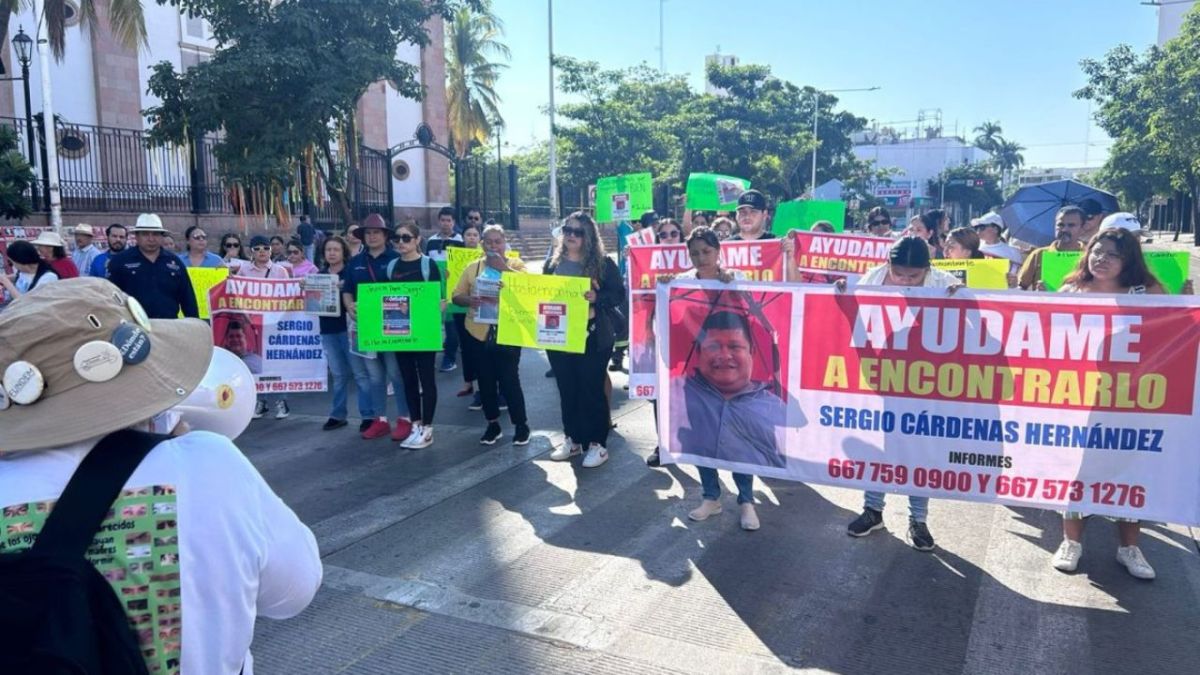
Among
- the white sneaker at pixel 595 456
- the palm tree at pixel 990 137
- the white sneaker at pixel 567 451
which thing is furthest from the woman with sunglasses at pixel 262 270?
the palm tree at pixel 990 137

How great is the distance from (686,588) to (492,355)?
3396mm

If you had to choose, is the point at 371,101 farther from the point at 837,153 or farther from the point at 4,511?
the point at 837,153

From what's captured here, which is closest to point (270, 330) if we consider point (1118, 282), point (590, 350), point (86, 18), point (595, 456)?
point (590, 350)

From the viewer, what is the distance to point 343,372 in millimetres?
8055

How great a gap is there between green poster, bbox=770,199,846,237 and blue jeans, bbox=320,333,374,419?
578 centimetres

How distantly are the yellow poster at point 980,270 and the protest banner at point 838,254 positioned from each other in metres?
0.81

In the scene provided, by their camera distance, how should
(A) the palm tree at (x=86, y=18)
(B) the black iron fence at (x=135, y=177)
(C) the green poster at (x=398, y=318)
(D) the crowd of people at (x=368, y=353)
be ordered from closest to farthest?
(D) the crowd of people at (x=368, y=353), (C) the green poster at (x=398, y=318), (A) the palm tree at (x=86, y=18), (B) the black iron fence at (x=135, y=177)

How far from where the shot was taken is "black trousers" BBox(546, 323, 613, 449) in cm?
657

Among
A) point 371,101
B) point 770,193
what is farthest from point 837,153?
point 371,101

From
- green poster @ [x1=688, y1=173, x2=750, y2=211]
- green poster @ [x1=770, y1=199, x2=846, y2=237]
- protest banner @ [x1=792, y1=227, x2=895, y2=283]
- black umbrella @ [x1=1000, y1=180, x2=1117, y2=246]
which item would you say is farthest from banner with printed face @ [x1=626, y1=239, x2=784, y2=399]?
green poster @ [x1=688, y1=173, x2=750, y2=211]

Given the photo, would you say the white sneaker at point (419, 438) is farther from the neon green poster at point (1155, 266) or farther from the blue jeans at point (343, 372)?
the neon green poster at point (1155, 266)

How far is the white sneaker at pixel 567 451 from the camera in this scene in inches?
265

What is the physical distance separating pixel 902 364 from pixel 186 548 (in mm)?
3782

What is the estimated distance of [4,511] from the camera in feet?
4.65
